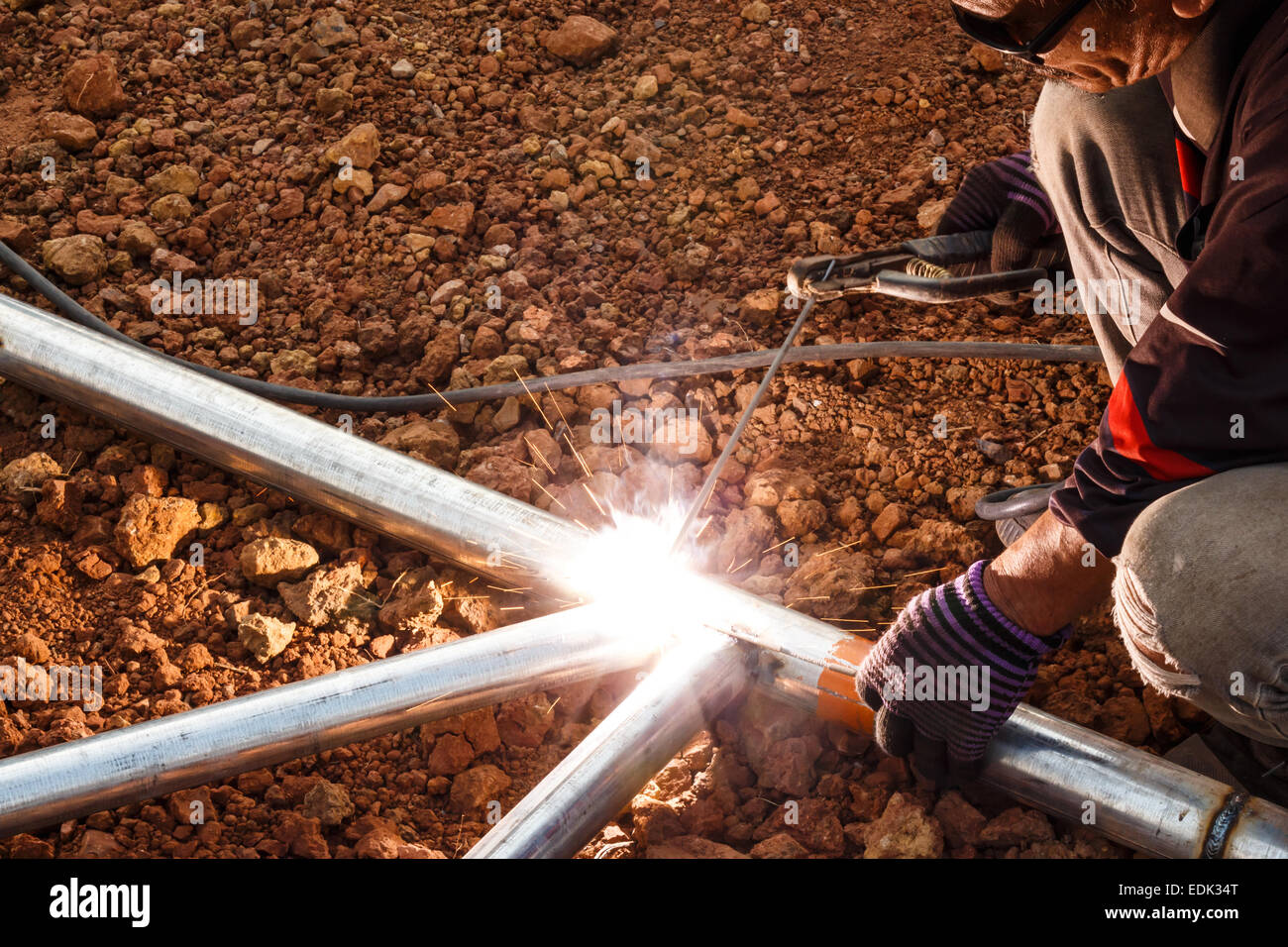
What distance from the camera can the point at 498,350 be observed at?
7.72 feet

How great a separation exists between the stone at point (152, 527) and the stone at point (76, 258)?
2.68 ft

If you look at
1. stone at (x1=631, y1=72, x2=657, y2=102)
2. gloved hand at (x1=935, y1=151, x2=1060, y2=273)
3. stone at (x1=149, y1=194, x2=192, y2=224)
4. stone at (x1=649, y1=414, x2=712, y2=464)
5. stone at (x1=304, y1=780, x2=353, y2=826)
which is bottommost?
stone at (x1=304, y1=780, x2=353, y2=826)

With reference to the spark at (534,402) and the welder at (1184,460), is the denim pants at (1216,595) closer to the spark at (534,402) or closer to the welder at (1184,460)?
Result: the welder at (1184,460)

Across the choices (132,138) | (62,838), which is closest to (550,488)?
(62,838)

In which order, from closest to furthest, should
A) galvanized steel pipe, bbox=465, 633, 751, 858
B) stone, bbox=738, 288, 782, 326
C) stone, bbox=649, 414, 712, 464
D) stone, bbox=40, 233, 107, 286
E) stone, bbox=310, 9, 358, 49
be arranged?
1. galvanized steel pipe, bbox=465, 633, 751, 858
2. stone, bbox=649, 414, 712, 464
3. stone, bbox=738, 288, 782, 326
4. stone, bbox=40, 233, 107, 286
5. stone, bbox=310, 9, 358, 49

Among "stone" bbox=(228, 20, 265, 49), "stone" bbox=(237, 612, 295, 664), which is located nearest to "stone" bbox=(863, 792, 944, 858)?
"stone" bbox=(237, 612, 295, 664)

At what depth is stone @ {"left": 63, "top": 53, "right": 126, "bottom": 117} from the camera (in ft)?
9.56

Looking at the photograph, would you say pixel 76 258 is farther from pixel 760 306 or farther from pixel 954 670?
pixel 954 670

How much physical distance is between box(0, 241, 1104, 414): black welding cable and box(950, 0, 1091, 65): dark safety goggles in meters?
0.96

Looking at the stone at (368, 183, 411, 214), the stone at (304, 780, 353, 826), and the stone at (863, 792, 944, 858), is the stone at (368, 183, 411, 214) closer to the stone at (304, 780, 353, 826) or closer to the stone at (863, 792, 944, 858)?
the stone at (304, 780, 353, 826)

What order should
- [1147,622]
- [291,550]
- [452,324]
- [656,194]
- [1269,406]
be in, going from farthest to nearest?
[656,194], [452,324], [291,550], [1147,622], [1269,406]

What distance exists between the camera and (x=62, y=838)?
1.57m
